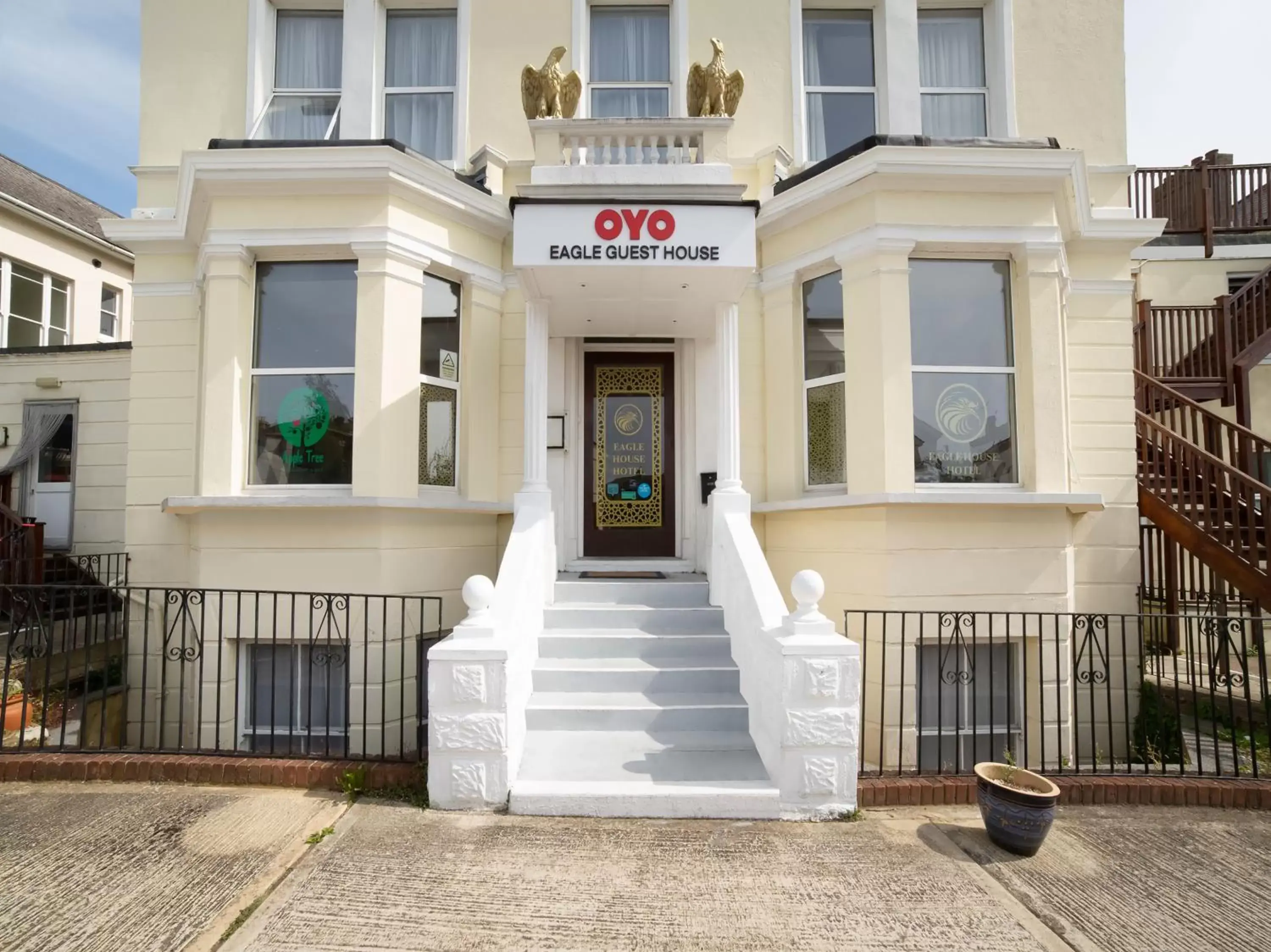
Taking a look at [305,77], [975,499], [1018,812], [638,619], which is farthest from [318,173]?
[1018,812]

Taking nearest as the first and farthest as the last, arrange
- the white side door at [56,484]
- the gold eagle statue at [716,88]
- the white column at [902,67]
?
the gold eagle statue at [716,88] < the white column at [902,67] < the white side door at [56,484]

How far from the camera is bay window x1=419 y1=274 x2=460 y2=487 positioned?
6.54 meters

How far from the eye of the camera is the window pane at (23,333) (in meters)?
13.1

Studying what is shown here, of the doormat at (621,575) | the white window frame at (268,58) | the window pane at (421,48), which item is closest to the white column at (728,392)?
the doormat at (621,575)

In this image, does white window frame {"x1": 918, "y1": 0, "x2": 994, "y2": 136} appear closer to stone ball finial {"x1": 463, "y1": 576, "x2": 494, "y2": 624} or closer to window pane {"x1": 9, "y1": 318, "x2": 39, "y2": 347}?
stone ball finial {"x1": 463, "y1": 576, "x2": 494, "y2": 624}

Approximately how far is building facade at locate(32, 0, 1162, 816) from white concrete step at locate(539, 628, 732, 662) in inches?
6.8

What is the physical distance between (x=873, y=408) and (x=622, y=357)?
284 cm

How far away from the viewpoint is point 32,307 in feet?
44.3

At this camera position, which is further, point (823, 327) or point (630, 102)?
point (630, 102)

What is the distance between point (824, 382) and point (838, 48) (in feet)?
13.9

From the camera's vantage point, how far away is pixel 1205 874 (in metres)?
3.50

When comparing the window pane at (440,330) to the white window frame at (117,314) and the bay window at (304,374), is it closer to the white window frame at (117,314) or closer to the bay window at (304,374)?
the bay window at (304,374)

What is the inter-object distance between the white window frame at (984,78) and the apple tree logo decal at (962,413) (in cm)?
358

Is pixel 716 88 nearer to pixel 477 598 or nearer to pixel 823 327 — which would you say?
pixel 823 327
